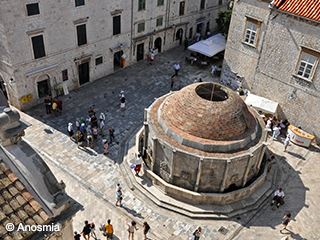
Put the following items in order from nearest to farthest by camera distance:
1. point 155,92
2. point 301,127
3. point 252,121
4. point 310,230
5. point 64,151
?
point 310,230 < point 252,121 < point 64,151 < point 301,127 < point 155,92

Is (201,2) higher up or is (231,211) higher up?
(201,2)

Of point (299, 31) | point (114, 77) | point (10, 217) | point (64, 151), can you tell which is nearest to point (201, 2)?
point (114, 77)

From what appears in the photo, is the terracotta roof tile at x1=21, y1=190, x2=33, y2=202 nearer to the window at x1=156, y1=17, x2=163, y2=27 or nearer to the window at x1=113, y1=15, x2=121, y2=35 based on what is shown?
the window at x1=113, y1=15, x2=121, y2=35

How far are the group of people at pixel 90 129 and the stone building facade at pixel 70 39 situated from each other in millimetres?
5720

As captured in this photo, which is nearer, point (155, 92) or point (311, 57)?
point (311, 57)

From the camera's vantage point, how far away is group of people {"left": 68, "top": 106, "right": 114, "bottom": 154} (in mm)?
25422

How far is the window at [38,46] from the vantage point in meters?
27.8

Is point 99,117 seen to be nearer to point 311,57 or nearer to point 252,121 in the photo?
point 252,121

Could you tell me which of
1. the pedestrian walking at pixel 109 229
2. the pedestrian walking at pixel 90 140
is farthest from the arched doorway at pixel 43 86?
the pedestrian walking at pixel 109 229

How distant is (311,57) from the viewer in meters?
26.5

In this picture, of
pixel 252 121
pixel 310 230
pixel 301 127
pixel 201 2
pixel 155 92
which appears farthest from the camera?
pixel 201 2

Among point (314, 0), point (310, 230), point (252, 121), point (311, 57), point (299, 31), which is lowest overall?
point (310, 230)

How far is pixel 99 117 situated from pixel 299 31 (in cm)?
1861

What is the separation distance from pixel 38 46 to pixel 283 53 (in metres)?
21.5
